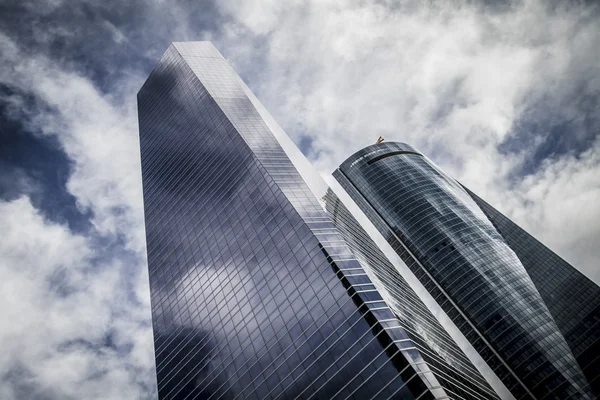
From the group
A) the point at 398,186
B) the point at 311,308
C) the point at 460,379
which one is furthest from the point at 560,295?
the point at 311,308

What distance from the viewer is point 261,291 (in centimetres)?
5909

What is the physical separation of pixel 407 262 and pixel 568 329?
168ft

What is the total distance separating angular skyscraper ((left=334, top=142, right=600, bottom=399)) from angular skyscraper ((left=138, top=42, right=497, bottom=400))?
4584 centimetres

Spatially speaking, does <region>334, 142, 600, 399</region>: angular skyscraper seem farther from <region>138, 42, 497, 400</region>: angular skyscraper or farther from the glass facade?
<region>138, 42, 497, 400</region>: angular skyscraper

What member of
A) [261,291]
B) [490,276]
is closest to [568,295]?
[490,276]

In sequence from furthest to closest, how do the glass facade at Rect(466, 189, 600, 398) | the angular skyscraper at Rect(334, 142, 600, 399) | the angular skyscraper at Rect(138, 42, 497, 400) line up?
the angular skyscraper at Rect(334, 142, 600, 399), the glass facade at Rect(466, 189, 600, 398), the angular skyscraper at Rect(138, 42, 497, 400)

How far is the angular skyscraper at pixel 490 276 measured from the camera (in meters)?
97.9

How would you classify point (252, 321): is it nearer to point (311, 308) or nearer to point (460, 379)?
point (311, 308)

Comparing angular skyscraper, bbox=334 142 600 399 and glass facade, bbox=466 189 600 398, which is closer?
glass facade, bbox=466 189 600 398

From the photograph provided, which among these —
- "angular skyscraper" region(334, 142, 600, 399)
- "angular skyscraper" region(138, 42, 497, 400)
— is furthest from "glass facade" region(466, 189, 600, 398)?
"angular skyscraper" region(138, 42, 497, 400)

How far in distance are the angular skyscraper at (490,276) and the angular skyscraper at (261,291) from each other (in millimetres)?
45845

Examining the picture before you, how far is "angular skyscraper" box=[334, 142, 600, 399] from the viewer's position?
97.9 metres

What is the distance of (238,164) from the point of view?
82.5 metres

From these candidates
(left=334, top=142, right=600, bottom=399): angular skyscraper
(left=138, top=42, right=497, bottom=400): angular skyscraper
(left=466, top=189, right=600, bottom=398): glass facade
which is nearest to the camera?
(left=138, top=42, right=497, bottom=400): angular skyscraper
